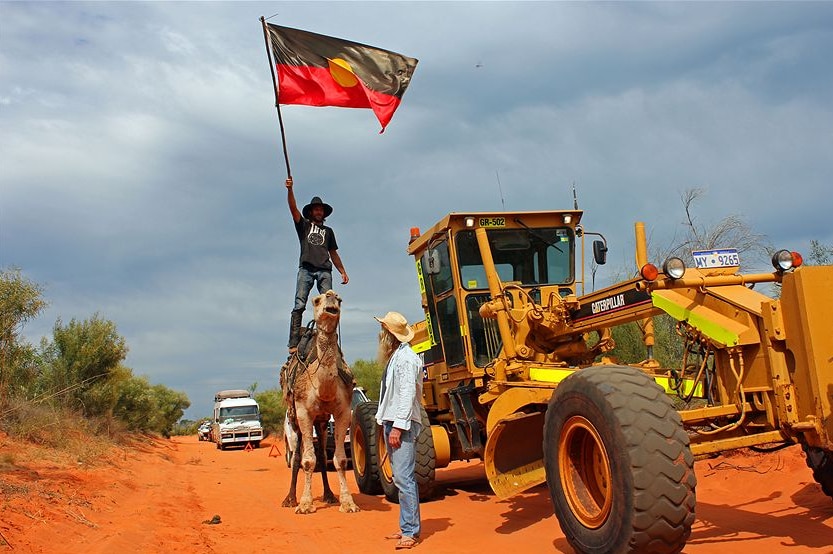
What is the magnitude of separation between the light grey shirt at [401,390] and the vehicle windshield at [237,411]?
28.0 metres

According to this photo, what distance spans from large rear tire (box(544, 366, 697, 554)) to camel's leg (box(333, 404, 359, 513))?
14.4 feet

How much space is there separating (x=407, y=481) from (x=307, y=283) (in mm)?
4370

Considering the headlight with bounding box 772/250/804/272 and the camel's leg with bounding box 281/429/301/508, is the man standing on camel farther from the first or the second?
the headlight with bounding box 772/250/804/272

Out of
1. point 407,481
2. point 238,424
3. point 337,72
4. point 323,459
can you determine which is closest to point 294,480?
point 323,459

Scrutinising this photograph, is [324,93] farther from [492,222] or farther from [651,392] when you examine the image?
[651,392]

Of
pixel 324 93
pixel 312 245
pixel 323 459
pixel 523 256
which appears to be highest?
pixel 324 93

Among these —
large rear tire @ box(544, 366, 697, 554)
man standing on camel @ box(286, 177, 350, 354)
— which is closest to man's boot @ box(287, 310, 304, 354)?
man standing on camel @ box(286, 177, 350, 354)

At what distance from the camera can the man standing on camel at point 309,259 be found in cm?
1023

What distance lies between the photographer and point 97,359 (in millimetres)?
24484

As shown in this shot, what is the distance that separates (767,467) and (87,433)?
1776cm

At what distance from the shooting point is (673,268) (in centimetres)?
525

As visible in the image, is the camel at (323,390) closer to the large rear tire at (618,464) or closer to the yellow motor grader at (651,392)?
the yellow motor grader at (651,392)

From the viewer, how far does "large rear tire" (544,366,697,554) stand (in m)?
4.36

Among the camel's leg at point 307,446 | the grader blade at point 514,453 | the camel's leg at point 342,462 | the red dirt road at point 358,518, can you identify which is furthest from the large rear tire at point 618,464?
the camel's leg at point 307,446
